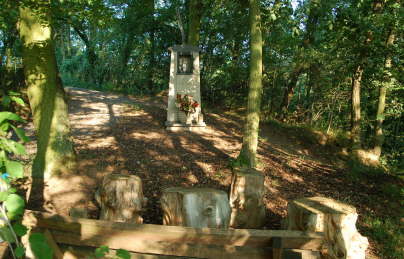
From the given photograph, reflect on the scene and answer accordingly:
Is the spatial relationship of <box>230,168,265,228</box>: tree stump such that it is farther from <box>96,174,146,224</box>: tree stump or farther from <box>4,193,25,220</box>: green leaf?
<box>4,193,25,220</box>: green leaf

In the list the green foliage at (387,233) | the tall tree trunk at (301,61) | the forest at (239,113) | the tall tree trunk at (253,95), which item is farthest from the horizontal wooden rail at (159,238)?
the tall tree trunk at (301,61)

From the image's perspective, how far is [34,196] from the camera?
4750 millimetres

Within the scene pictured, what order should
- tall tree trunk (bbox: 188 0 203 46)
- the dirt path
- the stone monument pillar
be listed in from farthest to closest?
tall tree trunk (bbox: 188 0 203 46), the stone monument pillar, the dirt path

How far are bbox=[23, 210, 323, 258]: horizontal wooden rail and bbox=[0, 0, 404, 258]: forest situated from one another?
26.3 inches

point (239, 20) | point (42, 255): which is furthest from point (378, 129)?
point (42, 255)

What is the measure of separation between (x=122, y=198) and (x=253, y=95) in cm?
382

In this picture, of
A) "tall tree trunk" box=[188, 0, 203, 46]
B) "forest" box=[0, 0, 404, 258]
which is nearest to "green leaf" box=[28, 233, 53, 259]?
"forest" box=[0, 0, 404, 258]

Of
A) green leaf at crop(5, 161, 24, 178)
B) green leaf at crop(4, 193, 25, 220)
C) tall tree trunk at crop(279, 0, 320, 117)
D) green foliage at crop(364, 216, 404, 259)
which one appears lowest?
green foliage at crop(364, 216, 404, 259)

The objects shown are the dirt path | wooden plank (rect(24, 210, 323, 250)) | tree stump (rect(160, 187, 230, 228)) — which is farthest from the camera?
the dirt path

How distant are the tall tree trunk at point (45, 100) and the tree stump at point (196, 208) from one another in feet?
8.65

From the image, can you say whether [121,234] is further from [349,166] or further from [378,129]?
[378,129]

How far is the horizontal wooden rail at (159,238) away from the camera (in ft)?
8.34

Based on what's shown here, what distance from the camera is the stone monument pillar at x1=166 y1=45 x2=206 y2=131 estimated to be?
966 cm

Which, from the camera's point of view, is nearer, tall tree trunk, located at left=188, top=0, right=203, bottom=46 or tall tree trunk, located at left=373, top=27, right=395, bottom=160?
tall tree trunk, located at left=373, top=27, right=395, bottom=160
